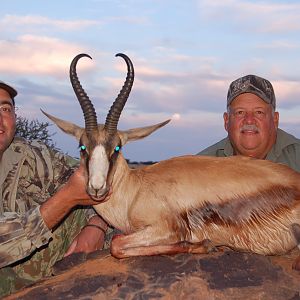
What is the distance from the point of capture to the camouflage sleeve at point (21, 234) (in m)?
6.09

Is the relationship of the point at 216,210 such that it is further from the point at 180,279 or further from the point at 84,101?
the point at 84,101

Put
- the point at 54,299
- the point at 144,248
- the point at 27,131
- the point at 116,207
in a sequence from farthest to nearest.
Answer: the point at 27,131
the point at 116,207
the point at 144,248
the point at 54,299

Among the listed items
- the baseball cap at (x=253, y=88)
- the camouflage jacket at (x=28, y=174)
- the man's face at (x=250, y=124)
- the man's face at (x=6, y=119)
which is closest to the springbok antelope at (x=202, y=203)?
the man's face at (x=6, y=119)

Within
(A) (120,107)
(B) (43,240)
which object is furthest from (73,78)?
(B) (43,240)

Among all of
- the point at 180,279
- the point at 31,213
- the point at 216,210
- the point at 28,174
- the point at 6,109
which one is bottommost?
the point at 180,279

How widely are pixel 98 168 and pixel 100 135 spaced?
1.48 ft

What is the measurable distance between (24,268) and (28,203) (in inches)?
31.5

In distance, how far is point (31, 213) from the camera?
610 cm

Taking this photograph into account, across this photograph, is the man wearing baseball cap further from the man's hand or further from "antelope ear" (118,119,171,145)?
the man's hand

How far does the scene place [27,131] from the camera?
2231cm

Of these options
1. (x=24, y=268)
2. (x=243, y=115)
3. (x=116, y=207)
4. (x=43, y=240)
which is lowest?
(x=24, y=268)

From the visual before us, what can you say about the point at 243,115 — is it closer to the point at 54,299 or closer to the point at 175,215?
the point at 175,215

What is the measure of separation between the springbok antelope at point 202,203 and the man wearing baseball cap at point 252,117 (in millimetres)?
1986

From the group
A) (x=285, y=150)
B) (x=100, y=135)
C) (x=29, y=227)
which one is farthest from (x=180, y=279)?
(x=285, y=150)
